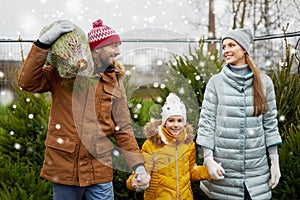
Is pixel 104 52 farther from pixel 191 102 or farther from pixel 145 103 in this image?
pixel 145 103

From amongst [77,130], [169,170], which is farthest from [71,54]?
[169,170]

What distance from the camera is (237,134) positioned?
10.1 feet

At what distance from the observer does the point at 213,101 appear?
3.14 m

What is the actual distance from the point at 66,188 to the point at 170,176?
82cm

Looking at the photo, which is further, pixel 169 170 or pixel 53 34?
pixel 169 170

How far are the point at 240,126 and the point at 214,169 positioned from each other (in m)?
0.33

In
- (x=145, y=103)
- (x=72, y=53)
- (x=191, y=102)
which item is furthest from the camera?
(x=145, y=103)

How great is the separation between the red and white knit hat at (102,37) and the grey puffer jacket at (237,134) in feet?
2.67

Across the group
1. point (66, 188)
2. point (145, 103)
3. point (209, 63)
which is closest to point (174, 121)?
point (66, 188)

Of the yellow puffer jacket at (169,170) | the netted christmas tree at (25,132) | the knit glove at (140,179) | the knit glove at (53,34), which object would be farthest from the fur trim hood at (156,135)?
the netted christmas tree at (25,132)

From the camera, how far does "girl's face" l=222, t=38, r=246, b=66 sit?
313 cm

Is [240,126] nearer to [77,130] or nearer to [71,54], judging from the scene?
[77,130]

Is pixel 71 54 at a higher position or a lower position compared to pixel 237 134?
higher

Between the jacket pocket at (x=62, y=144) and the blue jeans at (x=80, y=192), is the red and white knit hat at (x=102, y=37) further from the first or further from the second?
the blue jeans at (x=80, y=192)
